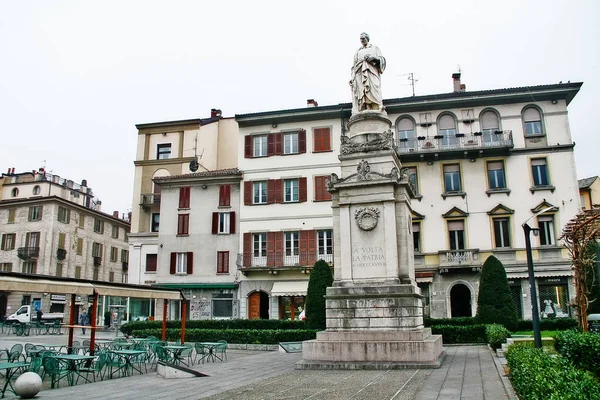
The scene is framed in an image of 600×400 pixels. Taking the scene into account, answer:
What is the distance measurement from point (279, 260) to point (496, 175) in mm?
15718

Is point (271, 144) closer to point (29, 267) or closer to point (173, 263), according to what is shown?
point (173, 263)

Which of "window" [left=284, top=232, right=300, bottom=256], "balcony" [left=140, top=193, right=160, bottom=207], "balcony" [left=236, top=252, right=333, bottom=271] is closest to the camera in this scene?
"balcony" [left=236, top=252, right=333, bottom=271]

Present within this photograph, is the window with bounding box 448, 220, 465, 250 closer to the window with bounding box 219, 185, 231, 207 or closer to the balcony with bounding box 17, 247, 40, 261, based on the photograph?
the window with bounding box 219, 185, 231, 207

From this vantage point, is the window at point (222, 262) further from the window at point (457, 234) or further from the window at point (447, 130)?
the window at point (447, 130)

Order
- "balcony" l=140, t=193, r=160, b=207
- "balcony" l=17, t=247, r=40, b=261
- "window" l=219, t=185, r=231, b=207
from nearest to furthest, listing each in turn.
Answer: "window" l=219, t=185, r=231, b=207, "balcony" l=140, t=193, r=160, b=207, "balcony" l=17, t=247, r=40, b=261

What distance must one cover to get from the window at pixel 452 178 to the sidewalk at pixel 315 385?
2226cm

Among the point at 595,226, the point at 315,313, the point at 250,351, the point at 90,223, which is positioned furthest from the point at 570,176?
the point at 90,223

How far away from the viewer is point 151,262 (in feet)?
141

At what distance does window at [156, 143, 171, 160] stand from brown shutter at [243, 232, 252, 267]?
11.4 metres

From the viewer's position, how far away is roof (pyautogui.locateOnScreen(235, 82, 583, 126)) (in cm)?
3569

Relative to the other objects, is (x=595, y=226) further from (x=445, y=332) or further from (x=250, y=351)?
(x=250, y=351)

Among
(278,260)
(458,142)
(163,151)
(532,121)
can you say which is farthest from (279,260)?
(532,121)

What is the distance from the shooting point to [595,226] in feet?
61.5

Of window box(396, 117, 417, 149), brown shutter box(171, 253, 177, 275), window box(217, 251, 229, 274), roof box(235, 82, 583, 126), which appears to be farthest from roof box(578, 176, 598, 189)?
brown shutter box(171, 253, 177, 275)
